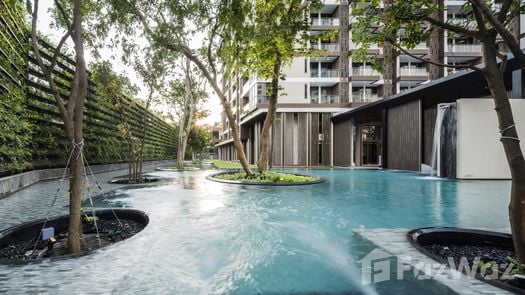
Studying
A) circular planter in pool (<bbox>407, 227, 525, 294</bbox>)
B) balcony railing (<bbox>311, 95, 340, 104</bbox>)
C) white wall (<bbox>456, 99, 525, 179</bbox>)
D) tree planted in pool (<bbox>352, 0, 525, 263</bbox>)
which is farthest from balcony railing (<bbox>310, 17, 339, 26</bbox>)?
circular planter in pool (<bbox>407, 227, 525, 294</bbox>)

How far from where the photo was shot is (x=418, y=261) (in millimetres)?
2734

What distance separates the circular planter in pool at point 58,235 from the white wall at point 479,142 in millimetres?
12548

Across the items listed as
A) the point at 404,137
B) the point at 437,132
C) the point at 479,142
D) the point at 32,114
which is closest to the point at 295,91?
the point at 404,137

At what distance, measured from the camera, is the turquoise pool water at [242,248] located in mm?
2395

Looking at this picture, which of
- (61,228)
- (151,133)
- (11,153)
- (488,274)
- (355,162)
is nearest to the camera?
(488,274)

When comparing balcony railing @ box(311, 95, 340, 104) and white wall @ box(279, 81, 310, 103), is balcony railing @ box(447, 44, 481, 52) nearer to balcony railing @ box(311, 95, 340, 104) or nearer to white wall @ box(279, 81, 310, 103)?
balcony railing @ box(311, 95, 340, 104)

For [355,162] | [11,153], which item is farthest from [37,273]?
[355,162]

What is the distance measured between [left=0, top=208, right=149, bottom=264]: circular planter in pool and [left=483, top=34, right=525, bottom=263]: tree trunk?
4.37 meters

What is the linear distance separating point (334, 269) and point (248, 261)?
0.91 meters

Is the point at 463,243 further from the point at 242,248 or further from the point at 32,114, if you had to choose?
the point at 32,114

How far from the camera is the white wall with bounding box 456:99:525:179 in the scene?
37.1 ft

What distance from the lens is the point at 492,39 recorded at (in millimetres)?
2793

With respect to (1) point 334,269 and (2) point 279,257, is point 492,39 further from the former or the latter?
(2) point 279,257

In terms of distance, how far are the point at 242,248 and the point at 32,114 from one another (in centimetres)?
972
